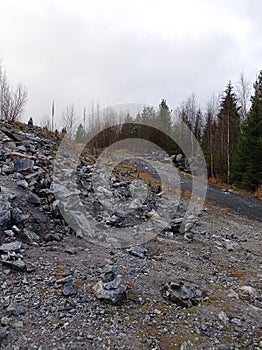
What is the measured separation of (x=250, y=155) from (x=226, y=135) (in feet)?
19.7

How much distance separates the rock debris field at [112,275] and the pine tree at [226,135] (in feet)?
37.3

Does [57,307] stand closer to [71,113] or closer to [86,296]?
[86,296]

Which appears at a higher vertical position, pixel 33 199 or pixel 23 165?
pixel 23 165

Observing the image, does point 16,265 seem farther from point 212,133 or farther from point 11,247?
point 212,133

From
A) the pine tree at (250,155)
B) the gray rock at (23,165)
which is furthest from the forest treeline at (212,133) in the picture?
the gray rock at (23,165)

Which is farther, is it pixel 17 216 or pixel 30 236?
pixel 17 216

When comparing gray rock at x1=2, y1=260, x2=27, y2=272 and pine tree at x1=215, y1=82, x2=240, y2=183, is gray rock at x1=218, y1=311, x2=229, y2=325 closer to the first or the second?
gray rock at x1=2, y1=260, x2=27, y2=272

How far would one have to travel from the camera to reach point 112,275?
3348 millimetres

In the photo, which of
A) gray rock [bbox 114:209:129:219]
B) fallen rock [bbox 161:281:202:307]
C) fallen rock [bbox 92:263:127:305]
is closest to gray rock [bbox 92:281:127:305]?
fallen rock [bbox 92:263:127:305]

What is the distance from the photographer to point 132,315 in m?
2.96

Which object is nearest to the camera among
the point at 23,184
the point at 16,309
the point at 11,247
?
the point at 16,309

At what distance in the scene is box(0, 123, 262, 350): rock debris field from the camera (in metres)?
2.71

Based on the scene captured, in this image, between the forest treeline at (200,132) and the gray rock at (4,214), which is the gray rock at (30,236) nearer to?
the gray rock at (4,214)

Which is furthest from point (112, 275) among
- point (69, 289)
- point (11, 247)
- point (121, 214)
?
point (121, 214)
